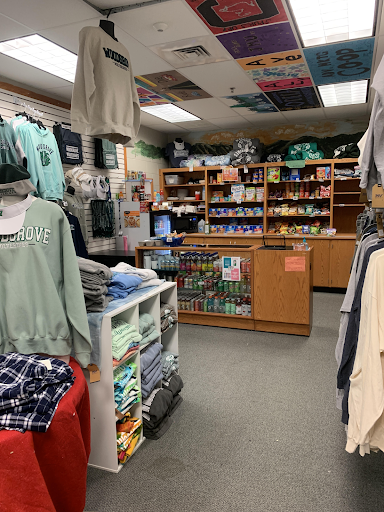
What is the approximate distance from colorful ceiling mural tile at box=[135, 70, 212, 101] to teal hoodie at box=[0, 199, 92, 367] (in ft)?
12.0

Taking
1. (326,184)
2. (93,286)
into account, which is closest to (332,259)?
(326,184)

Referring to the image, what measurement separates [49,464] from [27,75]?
472 centimetres

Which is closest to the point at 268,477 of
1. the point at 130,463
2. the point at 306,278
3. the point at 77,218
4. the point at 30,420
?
the point at 130,463

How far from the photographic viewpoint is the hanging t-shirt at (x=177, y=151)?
340 inches

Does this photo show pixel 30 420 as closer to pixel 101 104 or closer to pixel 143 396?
pixel 143 396

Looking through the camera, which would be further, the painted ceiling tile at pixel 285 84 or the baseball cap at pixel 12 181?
the painted ceiling tile at pixel 285 84

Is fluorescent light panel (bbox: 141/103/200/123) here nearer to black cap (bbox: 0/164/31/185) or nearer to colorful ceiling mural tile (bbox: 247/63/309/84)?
colorful ceiling mural tile (bbox: 247/63/309/84)

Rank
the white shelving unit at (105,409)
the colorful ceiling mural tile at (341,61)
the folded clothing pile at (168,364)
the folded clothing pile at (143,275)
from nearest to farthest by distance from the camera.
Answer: the white shelving unit at (105,409), the folded clothing pile at (143,275), the folded clothing pile at (168,364), the colorful ceiling mural tile at (341,61)

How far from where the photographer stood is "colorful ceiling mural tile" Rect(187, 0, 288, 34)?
123 inches

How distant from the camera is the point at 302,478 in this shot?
2.24 meters

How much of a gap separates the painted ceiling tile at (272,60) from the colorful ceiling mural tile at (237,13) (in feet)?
2.63

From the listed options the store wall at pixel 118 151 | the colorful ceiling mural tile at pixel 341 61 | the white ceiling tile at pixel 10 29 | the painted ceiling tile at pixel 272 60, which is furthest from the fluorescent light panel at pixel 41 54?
the colorful ceiling mural tile at pixel 341 61

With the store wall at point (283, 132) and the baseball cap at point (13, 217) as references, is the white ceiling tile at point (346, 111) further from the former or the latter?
the baseball cap at point (13, 217)

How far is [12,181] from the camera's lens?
181 cm
